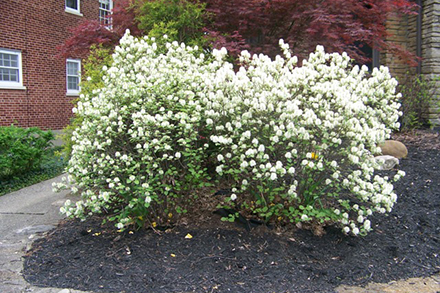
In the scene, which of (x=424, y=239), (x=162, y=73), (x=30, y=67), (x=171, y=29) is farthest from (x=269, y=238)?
(x=30, y=67)

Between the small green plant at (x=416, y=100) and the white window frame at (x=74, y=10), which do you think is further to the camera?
the white window frame at (x=74, y=10)

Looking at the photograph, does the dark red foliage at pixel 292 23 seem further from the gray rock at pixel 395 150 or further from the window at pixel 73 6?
the window at pixel 73 6

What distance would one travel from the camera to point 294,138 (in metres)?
3.31

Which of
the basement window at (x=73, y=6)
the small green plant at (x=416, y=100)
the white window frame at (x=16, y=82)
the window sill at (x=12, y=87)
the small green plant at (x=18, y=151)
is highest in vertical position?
the basement window at (x=73, y=6)

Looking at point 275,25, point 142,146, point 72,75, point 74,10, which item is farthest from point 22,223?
point 74,10

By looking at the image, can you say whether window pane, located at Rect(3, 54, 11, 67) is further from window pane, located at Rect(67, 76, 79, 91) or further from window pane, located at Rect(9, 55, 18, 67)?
window pane, located at Rect(67, 76, 79, 91)

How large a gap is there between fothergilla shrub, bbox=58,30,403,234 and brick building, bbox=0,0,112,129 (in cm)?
932

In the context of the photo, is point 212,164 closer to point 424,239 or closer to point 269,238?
point 269,238

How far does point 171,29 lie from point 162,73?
196 cm

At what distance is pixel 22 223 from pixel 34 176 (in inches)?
112

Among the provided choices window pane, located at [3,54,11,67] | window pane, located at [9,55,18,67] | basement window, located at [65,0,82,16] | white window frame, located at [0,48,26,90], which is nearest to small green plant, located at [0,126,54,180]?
white window frame, located at [0,48,26,90]

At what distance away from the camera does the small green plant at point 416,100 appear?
8.31 metres

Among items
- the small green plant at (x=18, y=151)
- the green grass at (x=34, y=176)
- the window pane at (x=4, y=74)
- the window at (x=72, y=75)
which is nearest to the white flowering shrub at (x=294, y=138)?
the green grass at (x=34, y=176)

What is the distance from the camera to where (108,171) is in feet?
11.5
